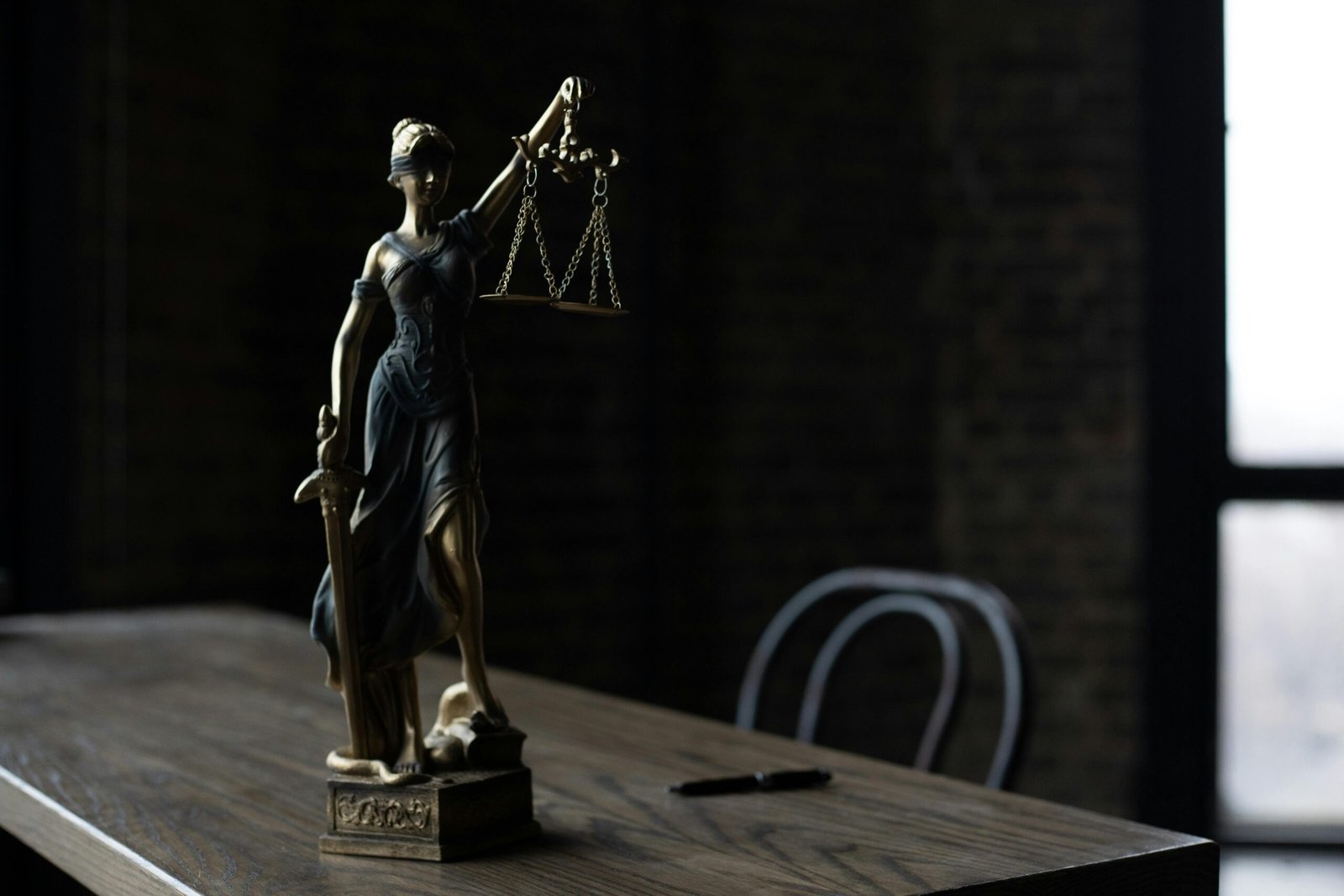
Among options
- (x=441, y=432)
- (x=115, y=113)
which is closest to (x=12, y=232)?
(x=115, y=113)

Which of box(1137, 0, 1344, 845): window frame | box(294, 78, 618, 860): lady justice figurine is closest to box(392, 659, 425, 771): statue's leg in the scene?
box(294, 78, 618, 860): lady justice figurine

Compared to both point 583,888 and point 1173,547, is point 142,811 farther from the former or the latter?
point 1173,547

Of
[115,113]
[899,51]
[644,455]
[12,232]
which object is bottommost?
[644,455]

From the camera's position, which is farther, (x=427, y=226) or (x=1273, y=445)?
(x=1273, y=445)

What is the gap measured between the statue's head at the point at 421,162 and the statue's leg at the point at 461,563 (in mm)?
214

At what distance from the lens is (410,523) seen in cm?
103

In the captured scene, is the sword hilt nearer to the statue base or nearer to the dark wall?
the statue base

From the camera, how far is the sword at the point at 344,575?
39.2 inches

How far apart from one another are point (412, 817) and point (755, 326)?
2.88m

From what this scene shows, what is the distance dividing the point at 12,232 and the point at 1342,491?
10.3 feet

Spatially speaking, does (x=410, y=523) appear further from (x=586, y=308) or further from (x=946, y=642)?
(x=946, y=642)

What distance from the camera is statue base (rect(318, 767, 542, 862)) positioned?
100cm

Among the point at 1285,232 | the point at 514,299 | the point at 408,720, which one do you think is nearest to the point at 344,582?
the point at 408,720

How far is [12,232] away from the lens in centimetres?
314
